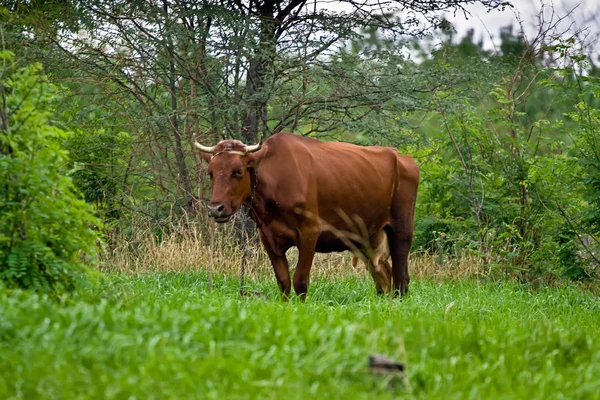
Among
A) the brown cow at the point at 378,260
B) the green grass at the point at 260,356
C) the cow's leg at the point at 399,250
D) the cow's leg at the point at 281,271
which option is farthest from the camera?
the cow's leg at the point at 399,250

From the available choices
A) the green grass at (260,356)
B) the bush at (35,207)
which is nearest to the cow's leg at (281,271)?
the bush at (35,207)

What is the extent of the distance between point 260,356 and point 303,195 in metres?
5.27

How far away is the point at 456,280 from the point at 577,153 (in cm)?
263

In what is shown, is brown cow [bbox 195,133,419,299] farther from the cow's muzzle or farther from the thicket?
the thicket

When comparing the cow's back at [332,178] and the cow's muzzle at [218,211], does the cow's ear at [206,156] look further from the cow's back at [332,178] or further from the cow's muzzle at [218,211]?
the cow's muzzle at [218,211]

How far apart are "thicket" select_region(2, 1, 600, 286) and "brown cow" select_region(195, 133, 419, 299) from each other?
2.39 meters

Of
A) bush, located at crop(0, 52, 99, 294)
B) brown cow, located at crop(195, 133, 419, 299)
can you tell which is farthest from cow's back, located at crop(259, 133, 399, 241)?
bush, located at crop(0, 52, 99, 294)

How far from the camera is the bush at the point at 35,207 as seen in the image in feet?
21.8

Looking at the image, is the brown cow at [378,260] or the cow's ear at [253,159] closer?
the cow's ear at [253,159]

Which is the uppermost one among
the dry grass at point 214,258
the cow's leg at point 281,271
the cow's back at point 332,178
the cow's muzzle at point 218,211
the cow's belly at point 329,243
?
the cow's back at point 332,178

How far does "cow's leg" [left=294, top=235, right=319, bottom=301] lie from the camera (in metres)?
10.3

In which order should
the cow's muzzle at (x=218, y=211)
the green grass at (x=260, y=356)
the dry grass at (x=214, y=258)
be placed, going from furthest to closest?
the dry grass at (x=214, y=258) → the cow's muzzle at (x=218, y=211) → the green grass at (x=260, y=356)

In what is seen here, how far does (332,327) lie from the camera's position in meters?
5.92

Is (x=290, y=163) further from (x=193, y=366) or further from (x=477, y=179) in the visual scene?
(x=193, y=366)
